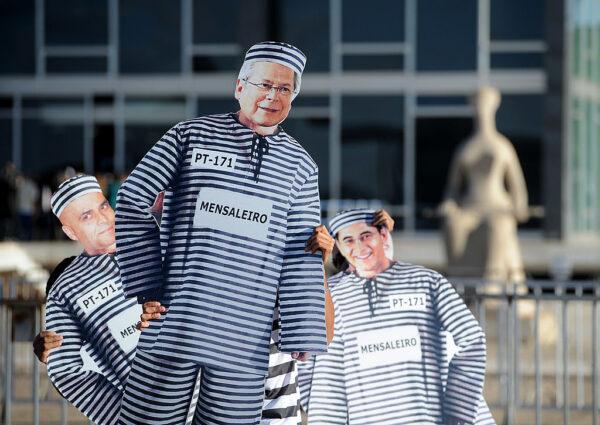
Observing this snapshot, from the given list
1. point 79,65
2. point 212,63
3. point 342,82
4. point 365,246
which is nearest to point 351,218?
point 365,246

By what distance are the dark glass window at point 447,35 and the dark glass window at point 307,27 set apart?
2055 mm

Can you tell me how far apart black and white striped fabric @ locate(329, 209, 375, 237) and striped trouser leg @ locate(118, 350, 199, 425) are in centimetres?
114

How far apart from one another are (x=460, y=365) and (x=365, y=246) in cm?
65

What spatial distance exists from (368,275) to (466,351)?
53 centimetres

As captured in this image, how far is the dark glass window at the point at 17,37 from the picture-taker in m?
28.5

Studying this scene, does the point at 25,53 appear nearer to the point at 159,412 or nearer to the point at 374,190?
the point at 374,190

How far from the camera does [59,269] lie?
17.7 ft

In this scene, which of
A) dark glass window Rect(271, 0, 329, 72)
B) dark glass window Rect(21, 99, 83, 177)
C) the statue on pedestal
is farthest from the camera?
dark glass window Rect(21, 99, 83, 177)

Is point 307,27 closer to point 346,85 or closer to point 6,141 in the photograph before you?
point 346,85

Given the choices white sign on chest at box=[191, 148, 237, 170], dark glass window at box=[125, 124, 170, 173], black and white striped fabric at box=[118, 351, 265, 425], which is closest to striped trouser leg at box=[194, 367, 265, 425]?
black and white striped fabric at box=[118, 351, 265, 425]

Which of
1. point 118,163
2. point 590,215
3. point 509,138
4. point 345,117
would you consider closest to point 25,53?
point 118,163

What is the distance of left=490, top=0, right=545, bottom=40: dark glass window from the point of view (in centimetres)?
2753

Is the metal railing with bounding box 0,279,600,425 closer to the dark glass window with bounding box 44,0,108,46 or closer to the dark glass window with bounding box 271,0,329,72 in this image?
the dark glass window with bounding box 271,0,329,72

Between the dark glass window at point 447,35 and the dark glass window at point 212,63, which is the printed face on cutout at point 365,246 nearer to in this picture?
the dark glass window at point 447,35
